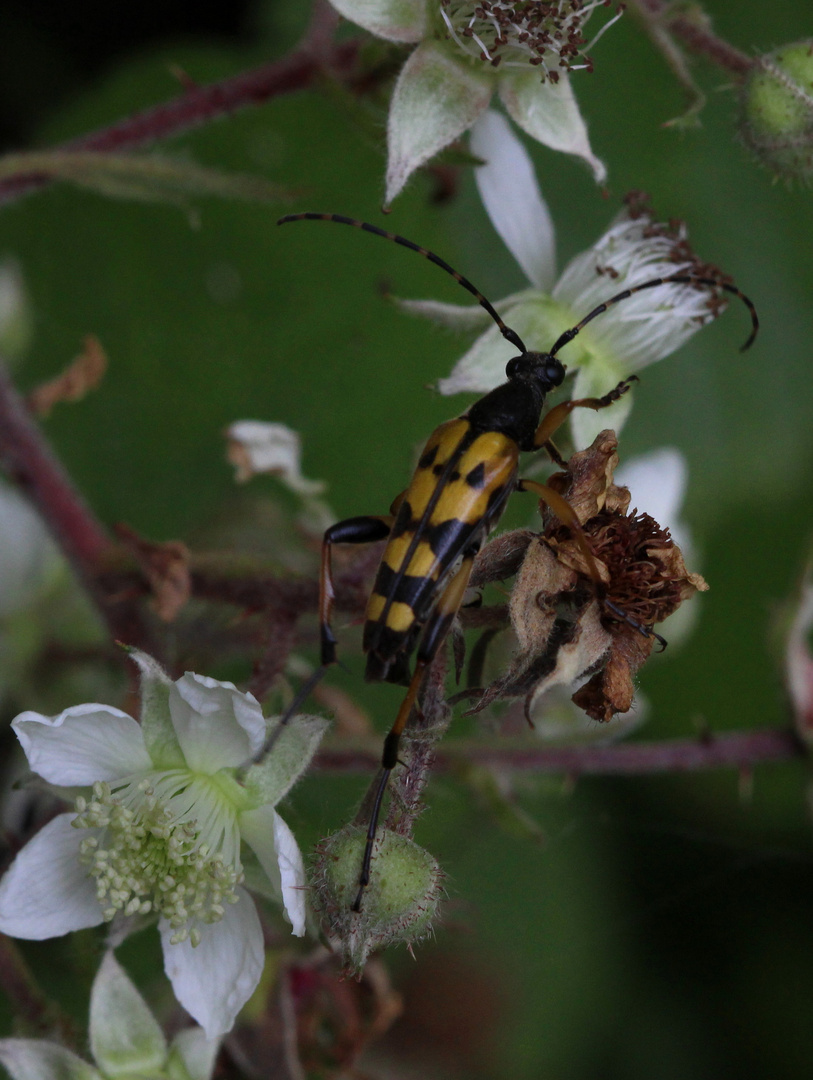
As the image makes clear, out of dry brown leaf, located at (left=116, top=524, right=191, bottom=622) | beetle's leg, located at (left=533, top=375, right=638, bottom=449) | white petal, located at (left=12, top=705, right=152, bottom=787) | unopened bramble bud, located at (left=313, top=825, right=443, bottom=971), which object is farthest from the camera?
dry brown leaf, located at (left=116, top=524, right=191, bottom=622)

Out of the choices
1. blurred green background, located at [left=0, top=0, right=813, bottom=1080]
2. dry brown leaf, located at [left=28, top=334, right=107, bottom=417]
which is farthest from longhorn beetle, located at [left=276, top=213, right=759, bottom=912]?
blurred green background, located at [left=0, top=0, right=813, bottom=1080]

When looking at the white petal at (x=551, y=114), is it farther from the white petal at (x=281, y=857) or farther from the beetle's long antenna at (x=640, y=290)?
the white petal at (x=281, y=857)

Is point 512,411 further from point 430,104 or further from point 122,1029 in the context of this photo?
point 122,1029

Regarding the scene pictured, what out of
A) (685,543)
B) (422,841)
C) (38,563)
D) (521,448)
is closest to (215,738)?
(422,841)

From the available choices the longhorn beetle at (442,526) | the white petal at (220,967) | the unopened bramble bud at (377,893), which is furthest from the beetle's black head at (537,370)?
the white petal at (220,967)

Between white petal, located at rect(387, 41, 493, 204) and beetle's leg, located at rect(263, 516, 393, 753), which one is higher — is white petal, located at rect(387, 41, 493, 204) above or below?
above

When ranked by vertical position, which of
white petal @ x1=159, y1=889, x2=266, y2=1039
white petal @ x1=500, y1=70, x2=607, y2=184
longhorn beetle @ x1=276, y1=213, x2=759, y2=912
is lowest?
white petal @ x1=159, y1=889, x2=266, y2=1039

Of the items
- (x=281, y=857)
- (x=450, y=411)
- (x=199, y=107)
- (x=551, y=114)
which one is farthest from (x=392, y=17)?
(x=281, y=857)

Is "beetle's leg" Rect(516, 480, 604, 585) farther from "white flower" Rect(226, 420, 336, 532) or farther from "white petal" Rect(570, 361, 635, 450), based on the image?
"white flower" Rect(226, 420, 336, 532)
